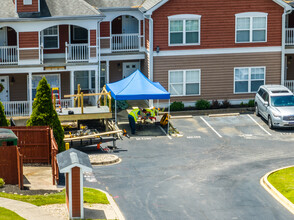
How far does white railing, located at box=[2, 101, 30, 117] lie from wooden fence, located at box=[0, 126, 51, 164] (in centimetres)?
824

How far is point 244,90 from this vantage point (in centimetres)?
4097

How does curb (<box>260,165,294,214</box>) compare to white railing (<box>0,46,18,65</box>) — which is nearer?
curb (<box>260,165,294,214</box>)

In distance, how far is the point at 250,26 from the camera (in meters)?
40.4

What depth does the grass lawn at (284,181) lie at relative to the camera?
988 inches

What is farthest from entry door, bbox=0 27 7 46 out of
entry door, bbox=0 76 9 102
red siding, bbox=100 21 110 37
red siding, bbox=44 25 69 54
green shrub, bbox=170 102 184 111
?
green shrub, bbox=170 102 184 111

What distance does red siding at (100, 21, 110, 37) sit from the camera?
4157cm

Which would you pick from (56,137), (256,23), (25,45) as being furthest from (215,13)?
(56,137)

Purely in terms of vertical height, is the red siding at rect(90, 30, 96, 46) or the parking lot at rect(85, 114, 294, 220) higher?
the red siding at rect(90, 30, 96, 46)

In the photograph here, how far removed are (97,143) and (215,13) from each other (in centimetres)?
1249

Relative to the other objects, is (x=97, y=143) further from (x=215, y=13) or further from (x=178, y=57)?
(x=215, y=13)

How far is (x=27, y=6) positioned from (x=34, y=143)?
37.8 feet

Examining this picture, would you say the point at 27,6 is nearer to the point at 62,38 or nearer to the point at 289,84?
the point at 62,38

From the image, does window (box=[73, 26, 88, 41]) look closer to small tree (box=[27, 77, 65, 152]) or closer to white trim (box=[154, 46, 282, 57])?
white trim (box=[154, 46, 282, 57])

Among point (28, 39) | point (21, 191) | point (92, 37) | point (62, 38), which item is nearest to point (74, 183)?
point (21, 191)
